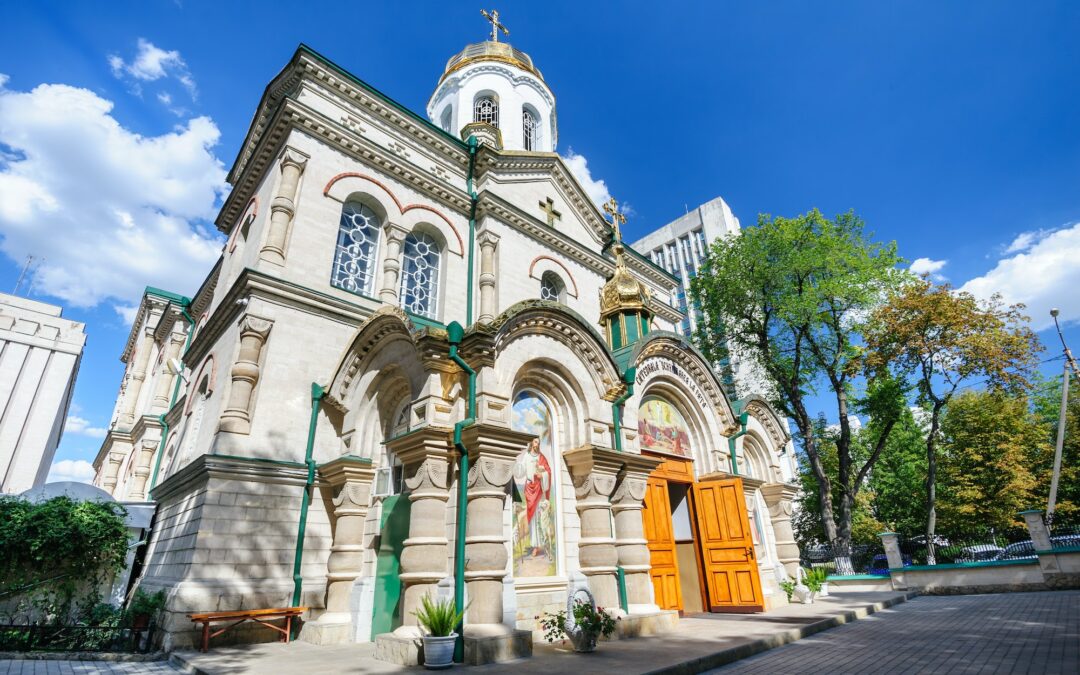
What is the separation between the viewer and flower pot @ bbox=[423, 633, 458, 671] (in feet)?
21.2

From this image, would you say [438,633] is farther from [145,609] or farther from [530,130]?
[530,130]

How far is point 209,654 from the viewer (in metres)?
7.76

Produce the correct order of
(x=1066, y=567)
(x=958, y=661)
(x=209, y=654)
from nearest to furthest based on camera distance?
(x=958, y=661) < (x=209, y=654) < (x=1066, y=567)

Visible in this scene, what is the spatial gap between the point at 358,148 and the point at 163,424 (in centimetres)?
1229

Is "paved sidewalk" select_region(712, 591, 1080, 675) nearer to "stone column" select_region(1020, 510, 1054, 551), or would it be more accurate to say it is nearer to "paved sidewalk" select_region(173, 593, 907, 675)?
"paved sidewalk" select_region(173, 593, 907, 675)

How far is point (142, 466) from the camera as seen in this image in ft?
62.5

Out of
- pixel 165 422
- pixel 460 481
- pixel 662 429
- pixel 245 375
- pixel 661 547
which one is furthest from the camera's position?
pixel 165 422

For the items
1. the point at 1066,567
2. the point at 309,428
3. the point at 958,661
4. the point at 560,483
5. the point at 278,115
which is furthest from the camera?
the point at 1066,567

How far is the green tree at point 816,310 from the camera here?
797 inches

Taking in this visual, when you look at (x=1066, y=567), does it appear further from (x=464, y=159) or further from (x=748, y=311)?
(x=464, y=159)

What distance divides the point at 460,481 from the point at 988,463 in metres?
27.5

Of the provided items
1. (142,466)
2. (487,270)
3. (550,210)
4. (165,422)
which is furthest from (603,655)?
(142,466)

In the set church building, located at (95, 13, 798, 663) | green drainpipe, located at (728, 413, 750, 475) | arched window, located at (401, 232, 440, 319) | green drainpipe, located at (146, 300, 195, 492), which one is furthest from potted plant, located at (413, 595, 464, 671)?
green drainpipe, located at (146, 300, 195, 492)

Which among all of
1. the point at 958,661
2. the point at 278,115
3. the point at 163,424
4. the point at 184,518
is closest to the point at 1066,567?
the point at 958,661
